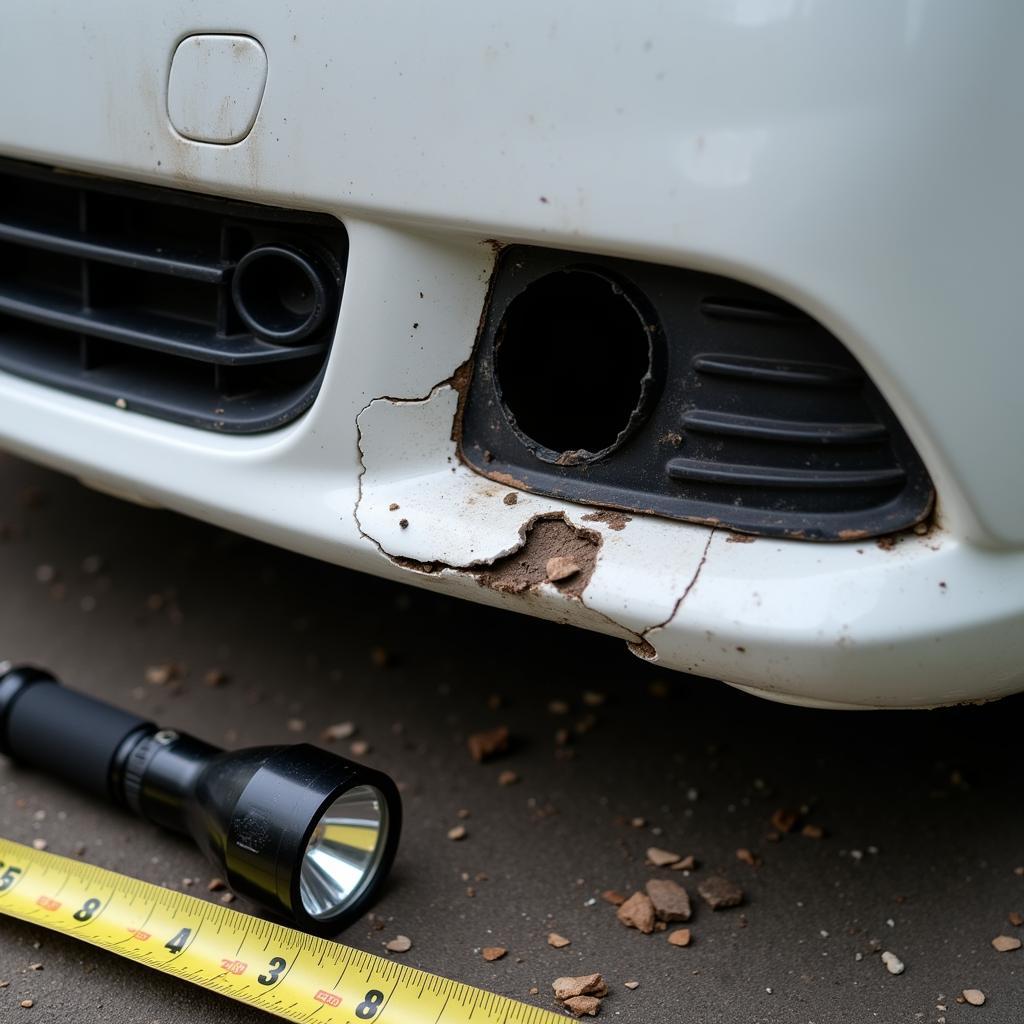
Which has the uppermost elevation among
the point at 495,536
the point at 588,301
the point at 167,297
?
the point at 588,301

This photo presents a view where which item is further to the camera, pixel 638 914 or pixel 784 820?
A: pixel 784 820

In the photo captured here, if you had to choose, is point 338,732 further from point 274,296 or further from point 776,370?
point 776,370

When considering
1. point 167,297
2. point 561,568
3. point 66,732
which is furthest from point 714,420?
point 66,732

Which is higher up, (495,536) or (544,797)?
(495,536)

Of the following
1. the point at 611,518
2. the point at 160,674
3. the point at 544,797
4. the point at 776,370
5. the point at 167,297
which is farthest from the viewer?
the point at 160,674

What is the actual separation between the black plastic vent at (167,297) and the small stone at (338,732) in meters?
0.67

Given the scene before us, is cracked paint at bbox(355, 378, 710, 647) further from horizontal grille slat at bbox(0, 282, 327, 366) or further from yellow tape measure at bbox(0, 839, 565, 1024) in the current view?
yellow tape measure at bbox(0, 839, 565, 1024)

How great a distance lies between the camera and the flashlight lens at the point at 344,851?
5.45ft

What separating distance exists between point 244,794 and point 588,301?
32.6 inches

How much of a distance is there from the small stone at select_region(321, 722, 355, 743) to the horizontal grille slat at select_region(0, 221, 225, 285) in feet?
2.84

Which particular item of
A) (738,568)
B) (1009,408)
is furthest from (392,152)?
(1009,408)

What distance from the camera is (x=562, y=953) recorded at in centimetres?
166

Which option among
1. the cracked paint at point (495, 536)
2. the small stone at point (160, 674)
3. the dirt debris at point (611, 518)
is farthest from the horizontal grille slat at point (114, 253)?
the small stone at point (160, 674)

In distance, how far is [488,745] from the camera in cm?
208
